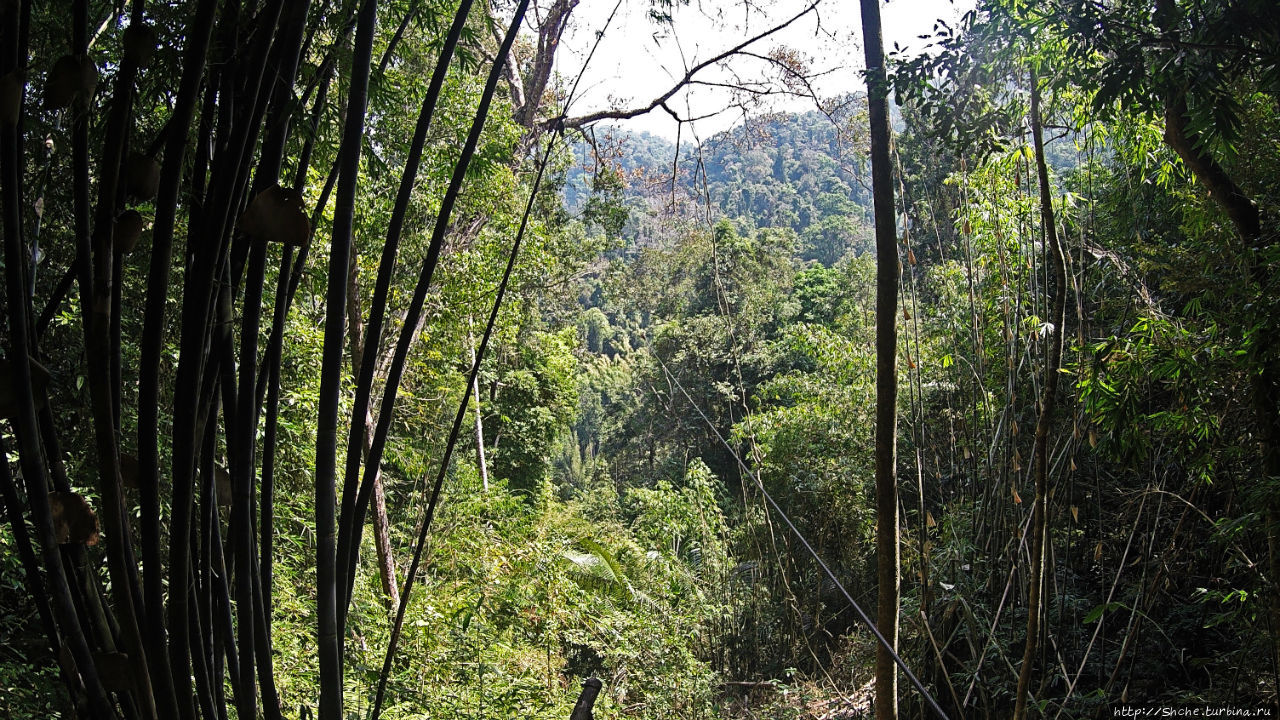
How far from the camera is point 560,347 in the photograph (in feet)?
27.3

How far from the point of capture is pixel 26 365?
1.31ft

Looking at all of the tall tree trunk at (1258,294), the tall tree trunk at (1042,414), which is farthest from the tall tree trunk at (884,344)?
the tall tree trunk at (1258,294)

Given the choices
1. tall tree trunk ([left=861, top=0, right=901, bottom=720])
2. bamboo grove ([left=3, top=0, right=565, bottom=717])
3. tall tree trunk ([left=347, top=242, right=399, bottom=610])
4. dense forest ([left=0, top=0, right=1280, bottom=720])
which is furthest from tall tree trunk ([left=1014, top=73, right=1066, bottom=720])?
tall tree trunk ([left=347, top=242, right=399, bottom=610])

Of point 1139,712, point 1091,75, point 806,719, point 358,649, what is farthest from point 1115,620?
point 358,649

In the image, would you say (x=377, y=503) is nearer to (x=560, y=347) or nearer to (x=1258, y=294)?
(x=1258, y=294)

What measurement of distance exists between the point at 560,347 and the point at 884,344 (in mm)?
6897

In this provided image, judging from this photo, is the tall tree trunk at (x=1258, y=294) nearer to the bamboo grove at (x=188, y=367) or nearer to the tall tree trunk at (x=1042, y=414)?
the tall tree trunk at (x=1042, y=414)

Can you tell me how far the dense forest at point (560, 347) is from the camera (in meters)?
0.45

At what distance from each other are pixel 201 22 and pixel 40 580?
1.23 ft

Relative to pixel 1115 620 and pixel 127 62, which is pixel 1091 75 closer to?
pixel 127 62

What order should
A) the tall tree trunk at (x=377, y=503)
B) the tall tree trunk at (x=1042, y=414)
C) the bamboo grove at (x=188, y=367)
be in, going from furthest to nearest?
the tall tree trunk at (x=377, y=503) < the tall tree trunk at (x=1042, y=414) < the bamboo grove at (x=188, y=367)

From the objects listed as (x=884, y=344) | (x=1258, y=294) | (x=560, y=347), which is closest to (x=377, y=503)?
(x=884, y=344)

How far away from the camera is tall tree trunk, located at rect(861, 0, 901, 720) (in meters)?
1.54

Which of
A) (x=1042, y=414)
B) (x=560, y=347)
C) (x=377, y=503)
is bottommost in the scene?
(x=377, y=503)
